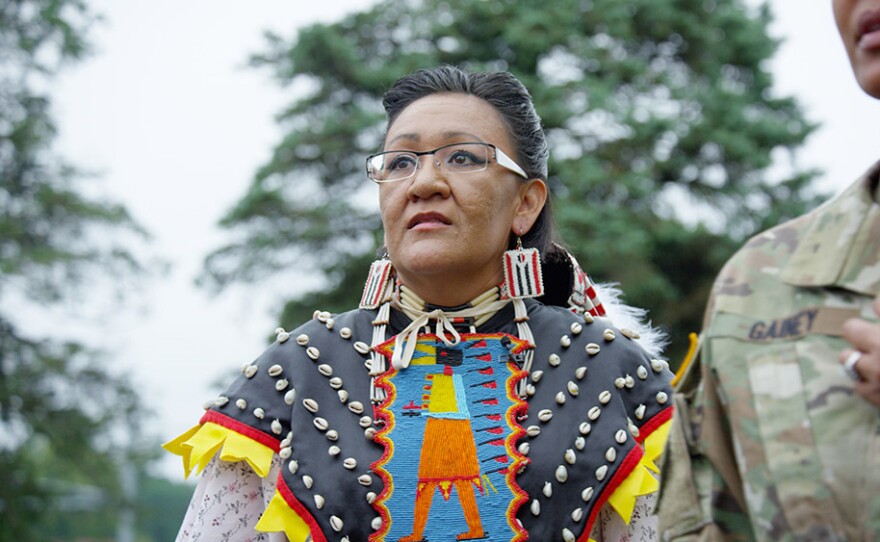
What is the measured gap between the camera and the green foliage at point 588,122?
13281 mm

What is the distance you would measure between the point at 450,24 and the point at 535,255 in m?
11.5

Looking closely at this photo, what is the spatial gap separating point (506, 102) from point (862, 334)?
1.85 m

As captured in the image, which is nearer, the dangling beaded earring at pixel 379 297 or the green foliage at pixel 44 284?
the dangling beaded earring at pixel 379 297

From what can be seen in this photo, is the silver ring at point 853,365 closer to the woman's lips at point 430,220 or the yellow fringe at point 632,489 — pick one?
the yellow fringe at point 632,489

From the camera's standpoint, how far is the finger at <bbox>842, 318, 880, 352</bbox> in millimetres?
1596

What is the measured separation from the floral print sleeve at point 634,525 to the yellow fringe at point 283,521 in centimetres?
76

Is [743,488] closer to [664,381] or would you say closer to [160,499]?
[664,381]

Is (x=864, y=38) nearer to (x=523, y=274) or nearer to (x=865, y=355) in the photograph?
(x=865, y=355)

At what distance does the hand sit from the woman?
4.09ft

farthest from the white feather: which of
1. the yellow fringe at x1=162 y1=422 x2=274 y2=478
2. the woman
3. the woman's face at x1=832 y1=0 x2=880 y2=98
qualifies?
the woman's face at x1=832 y1=0 x2=880 y2=98

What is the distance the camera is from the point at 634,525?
2.88 meters

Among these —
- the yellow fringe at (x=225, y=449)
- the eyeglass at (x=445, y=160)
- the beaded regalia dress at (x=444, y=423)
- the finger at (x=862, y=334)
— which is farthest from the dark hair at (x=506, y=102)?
the finger at (x=862, y=334)

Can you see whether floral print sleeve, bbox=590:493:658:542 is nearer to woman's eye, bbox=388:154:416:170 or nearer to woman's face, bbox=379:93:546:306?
woman's face, bbox=379:93:546:306

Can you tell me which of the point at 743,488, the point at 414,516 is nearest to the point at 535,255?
the point at 414,516
